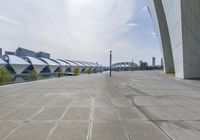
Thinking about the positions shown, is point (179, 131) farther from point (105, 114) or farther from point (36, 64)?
point (36, 64)

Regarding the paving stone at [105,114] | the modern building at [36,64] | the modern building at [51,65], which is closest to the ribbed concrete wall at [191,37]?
the paving stone at [105,114]

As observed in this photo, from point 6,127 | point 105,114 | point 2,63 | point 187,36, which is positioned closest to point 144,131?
point 105,114

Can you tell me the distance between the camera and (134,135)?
4.60 metres

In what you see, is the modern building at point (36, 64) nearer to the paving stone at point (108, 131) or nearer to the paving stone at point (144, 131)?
the paving stone at point (108, 131)

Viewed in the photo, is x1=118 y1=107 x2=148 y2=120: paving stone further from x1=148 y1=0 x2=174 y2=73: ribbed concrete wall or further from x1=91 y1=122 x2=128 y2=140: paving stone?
x1=148 y1=0 x2=174 y2=73: ribbed concrete wall

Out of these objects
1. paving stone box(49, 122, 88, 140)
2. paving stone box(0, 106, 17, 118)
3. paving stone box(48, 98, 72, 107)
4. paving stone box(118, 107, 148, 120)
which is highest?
paving stone box(48, 98, 72, 107)

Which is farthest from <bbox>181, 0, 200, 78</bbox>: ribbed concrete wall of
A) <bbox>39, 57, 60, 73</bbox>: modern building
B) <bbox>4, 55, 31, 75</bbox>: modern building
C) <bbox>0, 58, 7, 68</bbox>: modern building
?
<bbox>39, 57, 60, 73</bbox>: modern building

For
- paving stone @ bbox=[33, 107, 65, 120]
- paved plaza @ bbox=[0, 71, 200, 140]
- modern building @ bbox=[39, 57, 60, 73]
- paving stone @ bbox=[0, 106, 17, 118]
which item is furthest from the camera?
modern building @ bbox=[39, 57, 60, 73]

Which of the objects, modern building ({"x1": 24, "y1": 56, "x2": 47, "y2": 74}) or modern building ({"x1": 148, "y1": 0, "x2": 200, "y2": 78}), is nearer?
modern building ({"x1": 148, "y1": 0, "x2": 200, "y2": 78})

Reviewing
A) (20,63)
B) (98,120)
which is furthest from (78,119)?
(20,63)

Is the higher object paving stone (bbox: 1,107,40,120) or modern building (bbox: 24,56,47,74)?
modern building (bbox: 24,56,47,74)

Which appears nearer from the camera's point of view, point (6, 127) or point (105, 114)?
point (6, 127)

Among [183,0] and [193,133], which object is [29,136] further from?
[183,0]

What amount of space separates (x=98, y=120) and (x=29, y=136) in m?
2.09
